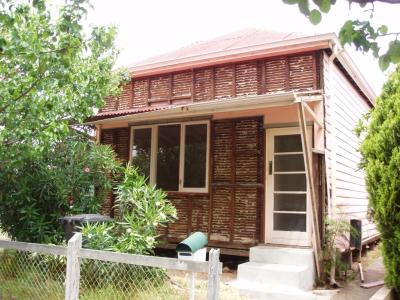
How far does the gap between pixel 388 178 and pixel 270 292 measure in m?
2.38

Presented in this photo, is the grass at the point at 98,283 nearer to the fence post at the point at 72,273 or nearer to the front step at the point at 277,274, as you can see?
the front step at the point at 277,274

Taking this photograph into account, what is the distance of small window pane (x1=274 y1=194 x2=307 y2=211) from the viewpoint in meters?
7.76

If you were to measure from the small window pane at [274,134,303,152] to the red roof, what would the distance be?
1880 mm

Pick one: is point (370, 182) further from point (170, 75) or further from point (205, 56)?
point (170, 75)

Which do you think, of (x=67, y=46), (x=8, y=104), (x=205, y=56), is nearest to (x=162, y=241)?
(x=205, y=56)

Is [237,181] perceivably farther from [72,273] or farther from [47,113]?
[72,273]

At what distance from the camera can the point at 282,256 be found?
7051mm

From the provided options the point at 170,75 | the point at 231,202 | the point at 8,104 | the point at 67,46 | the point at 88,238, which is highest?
the point at 170,75

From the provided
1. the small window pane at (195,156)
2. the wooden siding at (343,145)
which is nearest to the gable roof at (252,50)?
the wooden siding at (343,145)

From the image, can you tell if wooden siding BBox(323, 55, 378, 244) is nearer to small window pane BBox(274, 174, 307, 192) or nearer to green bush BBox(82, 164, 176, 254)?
small window pane BBox(274, 174, 307, 192)

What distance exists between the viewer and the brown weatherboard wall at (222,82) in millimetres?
8055

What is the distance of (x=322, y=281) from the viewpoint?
7.00m

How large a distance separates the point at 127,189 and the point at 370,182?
3737mm

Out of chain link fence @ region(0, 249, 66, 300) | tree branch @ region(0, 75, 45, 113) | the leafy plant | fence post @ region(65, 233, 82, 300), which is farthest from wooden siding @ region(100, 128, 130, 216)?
fence post @ region(65, 233, 82, 300)
